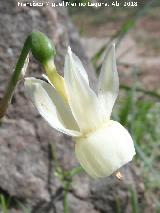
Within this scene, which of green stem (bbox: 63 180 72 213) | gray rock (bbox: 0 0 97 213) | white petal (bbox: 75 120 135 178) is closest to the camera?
white petal (bbox: 75 120 135 178)

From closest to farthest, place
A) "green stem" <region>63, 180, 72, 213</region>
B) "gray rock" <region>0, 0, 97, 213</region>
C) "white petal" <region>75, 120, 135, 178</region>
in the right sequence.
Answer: "white petal" <region>75, 120, 135, 178</region> → "green stem" <region>63, 180, 72, 213</region> → "gray rock" <region>0, 0, 97, 213</region>

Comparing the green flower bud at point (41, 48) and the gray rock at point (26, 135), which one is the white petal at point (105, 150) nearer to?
the green flower bud at point (41, 48)

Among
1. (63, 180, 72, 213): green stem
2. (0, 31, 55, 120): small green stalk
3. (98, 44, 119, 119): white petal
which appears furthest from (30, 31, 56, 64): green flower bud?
(63, 180, 72, 213): green stem

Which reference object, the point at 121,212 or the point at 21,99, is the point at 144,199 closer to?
the point at 121,212

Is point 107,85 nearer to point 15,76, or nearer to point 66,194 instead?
point 15,76

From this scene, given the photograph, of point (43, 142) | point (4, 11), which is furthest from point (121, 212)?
point (4, 11)

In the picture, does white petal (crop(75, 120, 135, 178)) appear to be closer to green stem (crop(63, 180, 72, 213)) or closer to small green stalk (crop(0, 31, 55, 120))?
small green stalk (crop(0, 31, 55, 120))

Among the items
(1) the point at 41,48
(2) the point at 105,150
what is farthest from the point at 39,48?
(2) the point at 105,150

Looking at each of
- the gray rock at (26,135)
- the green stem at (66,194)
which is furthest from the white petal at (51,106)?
the gray rock at (26,135)
